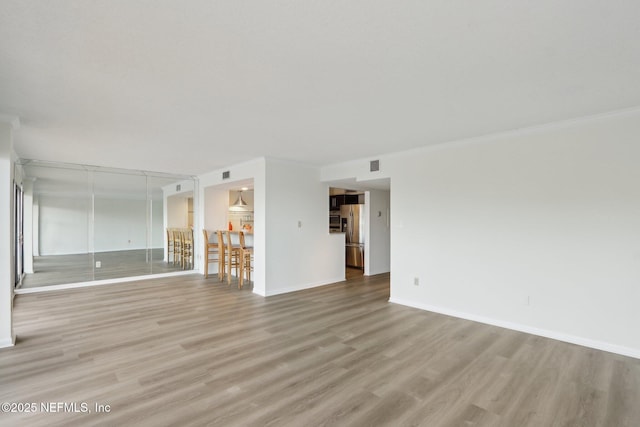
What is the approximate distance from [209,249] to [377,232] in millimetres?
4096

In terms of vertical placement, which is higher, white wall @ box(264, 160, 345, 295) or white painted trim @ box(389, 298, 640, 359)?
white wall @ box(264, 160, 345, 295)

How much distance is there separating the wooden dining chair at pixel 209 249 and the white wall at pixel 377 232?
3.49 meters

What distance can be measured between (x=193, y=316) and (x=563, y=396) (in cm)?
402

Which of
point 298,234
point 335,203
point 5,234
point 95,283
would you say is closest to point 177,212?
point 95,283

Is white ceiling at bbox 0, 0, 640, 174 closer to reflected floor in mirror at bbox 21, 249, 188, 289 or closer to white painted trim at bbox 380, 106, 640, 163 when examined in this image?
white painted trim at bbox 380, 106, 640, 163

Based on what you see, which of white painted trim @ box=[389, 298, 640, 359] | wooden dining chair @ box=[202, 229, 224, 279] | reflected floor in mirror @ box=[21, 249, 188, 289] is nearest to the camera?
white painted trim @ box=[389, 298, 640, 359]

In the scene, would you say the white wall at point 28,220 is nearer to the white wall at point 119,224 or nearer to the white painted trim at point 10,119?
the white wall at point 119,224

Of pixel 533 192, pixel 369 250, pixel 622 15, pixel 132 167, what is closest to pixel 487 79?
pixel 622 15

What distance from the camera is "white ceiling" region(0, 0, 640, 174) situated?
1.62 metres

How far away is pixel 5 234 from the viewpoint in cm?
312

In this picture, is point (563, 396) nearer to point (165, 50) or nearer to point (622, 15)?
point (622, 15)

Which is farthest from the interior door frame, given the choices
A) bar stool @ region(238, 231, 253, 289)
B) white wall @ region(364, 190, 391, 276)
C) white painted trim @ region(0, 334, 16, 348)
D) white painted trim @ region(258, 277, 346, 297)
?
white wall @ region(364, 190, 391, 276)

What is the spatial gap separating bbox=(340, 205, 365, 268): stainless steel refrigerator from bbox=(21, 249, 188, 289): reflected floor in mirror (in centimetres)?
437

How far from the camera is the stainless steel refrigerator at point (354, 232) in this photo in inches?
306
